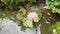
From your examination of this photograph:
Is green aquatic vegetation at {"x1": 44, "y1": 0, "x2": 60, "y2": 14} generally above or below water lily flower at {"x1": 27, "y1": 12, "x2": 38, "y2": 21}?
above

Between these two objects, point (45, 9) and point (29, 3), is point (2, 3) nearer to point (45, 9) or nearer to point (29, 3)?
point (29, 3)

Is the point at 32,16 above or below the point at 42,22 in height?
above

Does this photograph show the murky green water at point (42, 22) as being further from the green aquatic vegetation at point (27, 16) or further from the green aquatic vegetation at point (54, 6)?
the green aquatic vegetation at point (54, 6)

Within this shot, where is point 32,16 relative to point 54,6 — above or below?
below

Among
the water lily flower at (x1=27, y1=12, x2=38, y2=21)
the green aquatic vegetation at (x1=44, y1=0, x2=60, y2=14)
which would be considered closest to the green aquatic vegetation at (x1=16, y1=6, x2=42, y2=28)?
the water lily flower at (x1=27, y1=12, x2=38, y2=21)

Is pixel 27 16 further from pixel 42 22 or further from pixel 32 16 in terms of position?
pixel 42 22

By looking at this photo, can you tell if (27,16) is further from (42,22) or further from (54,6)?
(54,6)

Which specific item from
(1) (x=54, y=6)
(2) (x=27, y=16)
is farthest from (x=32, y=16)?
(1) (x=54, y=6)

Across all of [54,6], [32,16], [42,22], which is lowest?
[42,22]

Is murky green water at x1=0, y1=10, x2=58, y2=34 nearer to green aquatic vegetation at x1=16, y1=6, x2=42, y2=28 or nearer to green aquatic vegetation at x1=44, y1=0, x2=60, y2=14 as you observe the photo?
green aquatic vegetation at x1=16, y1=6, x2=42, y2=28

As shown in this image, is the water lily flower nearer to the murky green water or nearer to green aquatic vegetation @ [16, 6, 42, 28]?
green aquatic vegetation @ [16, 6, 42, 28]

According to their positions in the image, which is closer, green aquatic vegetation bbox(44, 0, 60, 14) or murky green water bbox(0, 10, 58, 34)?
murky green water bbox(0, 10, 58, 34)

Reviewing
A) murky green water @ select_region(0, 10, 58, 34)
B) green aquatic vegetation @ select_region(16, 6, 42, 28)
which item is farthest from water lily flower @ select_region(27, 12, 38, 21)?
murky green water @ select_region(0, 10, 58, 34)

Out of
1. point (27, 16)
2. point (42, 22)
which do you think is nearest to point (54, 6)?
point (42, 22)
